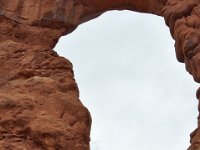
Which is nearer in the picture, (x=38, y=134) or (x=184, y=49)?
(x=38, y=134)

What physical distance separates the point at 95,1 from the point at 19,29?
347 centimetres

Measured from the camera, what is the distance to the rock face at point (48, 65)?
1099 centimetres

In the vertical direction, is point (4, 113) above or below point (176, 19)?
below

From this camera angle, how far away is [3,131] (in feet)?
36.1

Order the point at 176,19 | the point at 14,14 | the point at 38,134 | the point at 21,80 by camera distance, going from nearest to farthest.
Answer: the point at 38,134 → the point at 21,80 → the point at 176,19 → the point at 14,14

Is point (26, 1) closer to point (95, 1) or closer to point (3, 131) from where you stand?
point (95, 1)

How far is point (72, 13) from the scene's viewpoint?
1731 cm

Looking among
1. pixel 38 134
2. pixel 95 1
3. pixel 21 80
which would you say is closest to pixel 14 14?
pixel 95 1

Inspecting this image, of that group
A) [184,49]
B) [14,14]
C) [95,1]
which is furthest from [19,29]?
[184,49]

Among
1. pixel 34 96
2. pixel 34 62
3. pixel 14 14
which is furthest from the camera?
pixel 14 14

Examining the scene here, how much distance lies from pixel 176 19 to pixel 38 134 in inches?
239

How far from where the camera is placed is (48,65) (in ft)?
44.7

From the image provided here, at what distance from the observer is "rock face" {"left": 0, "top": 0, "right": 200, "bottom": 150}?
1099 cm

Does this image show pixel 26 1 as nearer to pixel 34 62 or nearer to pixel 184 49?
pixel 34 62
